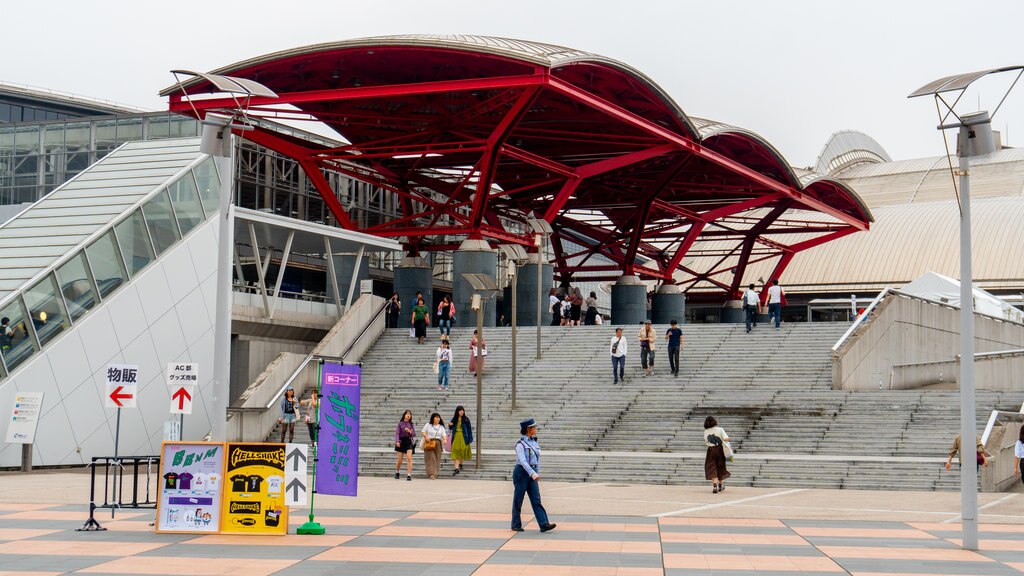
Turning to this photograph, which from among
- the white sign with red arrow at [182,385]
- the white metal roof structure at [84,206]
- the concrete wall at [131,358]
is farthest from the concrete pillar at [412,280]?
the white sign with red arrow at [182,385]

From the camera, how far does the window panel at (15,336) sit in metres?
26.6

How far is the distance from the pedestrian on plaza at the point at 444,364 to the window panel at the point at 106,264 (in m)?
8.29

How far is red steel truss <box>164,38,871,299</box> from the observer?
40.8 m

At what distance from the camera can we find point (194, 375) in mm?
20562

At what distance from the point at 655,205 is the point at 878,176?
4127 centimetres

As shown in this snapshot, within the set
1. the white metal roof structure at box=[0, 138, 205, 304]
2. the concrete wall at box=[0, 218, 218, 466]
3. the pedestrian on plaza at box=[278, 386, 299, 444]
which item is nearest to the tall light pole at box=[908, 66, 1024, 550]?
the pedestrian on plaza at box=[278, 386, 299, 444]

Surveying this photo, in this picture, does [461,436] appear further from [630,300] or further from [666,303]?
[666,303]

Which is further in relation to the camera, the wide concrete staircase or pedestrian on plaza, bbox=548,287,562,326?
pedestrian on plaza, bbox=548,287,562,326

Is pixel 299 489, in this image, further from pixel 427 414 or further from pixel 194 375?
pixel 427 414

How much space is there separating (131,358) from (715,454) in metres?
15.8

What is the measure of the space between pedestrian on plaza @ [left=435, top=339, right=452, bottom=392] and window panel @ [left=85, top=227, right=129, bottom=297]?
829 centimetres

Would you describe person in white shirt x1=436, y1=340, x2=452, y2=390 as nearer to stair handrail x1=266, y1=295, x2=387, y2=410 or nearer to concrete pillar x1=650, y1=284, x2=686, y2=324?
stair handrail x1=266, y1=295, x2=387, y2=410

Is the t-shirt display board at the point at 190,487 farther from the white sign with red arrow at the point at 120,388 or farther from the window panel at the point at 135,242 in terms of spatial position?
the window panel at the point at 135,242

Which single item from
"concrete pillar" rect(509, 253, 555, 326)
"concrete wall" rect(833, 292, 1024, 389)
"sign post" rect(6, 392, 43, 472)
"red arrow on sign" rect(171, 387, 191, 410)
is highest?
"concrete pillar" rect(509, 253, 555, 326)
